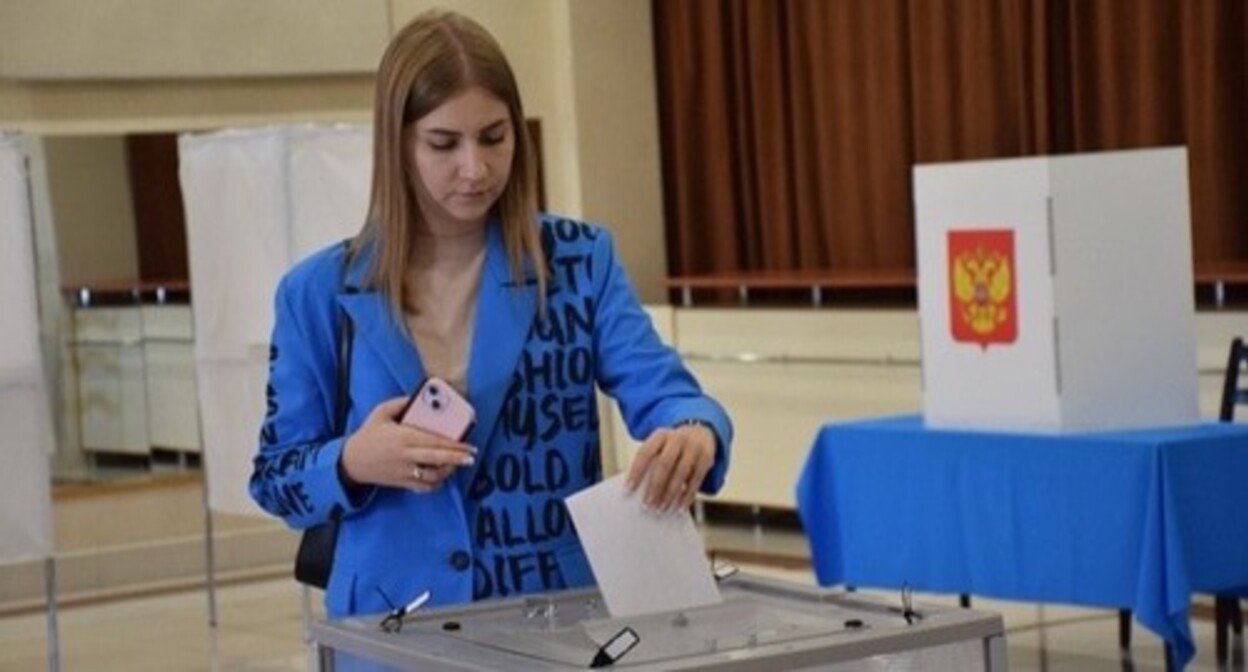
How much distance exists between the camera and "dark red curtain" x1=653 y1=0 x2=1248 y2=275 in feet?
32.8

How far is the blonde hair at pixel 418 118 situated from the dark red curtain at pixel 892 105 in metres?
7.40

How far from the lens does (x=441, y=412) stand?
2729mm

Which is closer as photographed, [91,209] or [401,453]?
[401,453]

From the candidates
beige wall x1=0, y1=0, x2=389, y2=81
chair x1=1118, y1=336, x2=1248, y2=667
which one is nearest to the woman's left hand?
chair x1=1118, y1=336, x2=1248, y2=667

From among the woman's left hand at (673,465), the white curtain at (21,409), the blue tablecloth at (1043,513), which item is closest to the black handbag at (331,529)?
the woman's left hand at (673,465)

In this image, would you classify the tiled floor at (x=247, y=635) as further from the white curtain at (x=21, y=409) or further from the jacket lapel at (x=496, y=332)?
the jacket lapel at (x=496, y=332)

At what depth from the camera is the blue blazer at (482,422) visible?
2852mm

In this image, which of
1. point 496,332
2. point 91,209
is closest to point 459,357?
point 496,332

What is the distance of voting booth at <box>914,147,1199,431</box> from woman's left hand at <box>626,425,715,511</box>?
4.12 m

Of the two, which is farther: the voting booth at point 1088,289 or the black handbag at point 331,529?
the voting booth at point 1088,289

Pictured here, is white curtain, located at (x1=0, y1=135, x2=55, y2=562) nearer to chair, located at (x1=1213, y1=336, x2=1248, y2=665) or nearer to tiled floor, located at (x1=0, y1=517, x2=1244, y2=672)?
tiled floor, located at (x1=0, y1=517, x2=1244, y2=672)

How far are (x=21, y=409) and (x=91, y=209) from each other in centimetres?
355

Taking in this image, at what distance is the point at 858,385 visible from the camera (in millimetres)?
10805

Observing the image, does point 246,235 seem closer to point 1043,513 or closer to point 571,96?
point 1043,513
